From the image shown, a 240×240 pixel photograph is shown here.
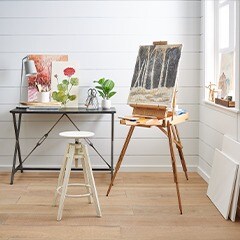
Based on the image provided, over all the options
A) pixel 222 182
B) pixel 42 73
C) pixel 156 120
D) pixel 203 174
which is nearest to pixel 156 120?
pixel 156 120

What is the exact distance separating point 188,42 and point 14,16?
1.96 meters

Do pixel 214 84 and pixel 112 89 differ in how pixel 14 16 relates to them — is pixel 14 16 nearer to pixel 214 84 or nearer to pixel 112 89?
pixel 112 89

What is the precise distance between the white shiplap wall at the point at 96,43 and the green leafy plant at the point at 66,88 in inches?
6.1

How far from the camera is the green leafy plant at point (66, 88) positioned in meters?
5.09

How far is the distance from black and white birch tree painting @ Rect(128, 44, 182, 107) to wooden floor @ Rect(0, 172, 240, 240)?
88cm

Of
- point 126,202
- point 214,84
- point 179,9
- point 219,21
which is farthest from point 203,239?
point 179,9

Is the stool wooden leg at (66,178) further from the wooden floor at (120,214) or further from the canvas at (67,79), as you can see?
the canvas at (67,79)

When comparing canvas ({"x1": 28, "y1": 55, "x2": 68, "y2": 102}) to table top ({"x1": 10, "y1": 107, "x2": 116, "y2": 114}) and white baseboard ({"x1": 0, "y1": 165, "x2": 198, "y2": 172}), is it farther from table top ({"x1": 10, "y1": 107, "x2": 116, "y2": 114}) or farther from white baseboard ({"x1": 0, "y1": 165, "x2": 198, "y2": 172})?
white baseboard ({"x1": 0, "y1": 165, "x2": 198, "y2": 172})

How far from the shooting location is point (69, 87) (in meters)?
5.23

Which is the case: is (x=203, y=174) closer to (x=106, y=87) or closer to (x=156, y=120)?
(x=156, y=120)

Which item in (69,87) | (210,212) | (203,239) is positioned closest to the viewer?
(203,239)

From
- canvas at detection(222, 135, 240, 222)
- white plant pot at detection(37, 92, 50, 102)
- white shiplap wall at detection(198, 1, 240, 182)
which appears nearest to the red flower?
white plant pot at detection(37, 92, 50, 102)

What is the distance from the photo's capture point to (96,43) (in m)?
5.25

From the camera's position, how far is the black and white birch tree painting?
4.12m
